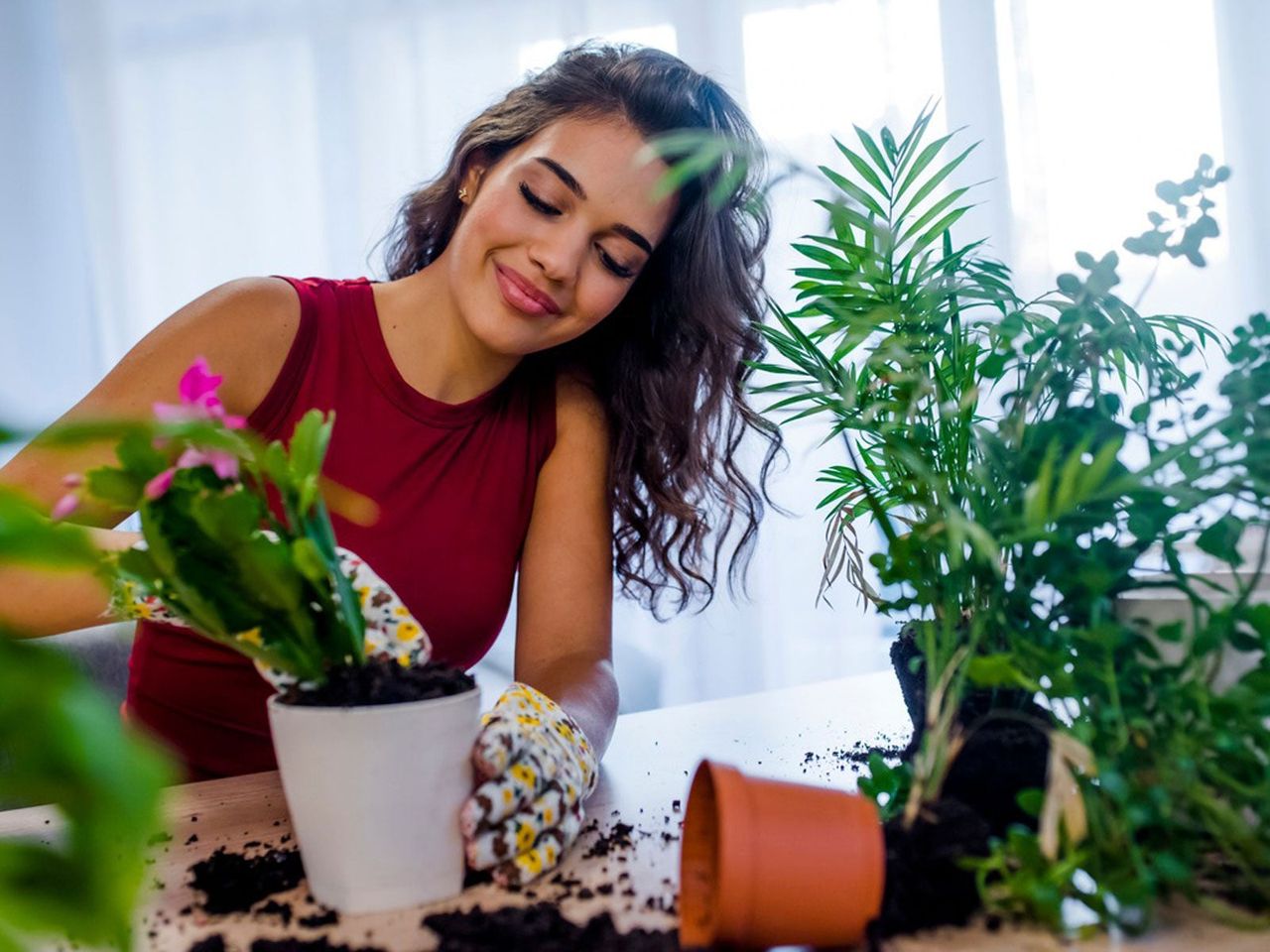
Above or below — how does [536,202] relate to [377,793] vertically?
above

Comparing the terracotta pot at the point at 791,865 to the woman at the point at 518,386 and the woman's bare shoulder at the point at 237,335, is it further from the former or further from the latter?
the woman's bare shoulder at the point at 237,335

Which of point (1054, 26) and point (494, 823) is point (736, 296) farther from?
point (1054, 26)

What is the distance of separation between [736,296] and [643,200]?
299 mm

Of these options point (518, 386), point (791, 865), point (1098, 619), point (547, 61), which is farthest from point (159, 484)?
point (547, 61)

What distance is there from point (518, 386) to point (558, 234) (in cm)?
32

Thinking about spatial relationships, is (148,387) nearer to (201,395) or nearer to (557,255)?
(557,255)

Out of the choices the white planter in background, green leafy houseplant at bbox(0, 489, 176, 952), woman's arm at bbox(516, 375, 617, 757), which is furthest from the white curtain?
green leafy houseplant at bbox(0, 489, 176, 952)

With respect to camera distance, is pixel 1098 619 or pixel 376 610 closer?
pixel 1098 619

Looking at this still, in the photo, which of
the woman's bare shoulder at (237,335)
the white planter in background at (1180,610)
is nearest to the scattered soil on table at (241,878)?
the white planter in background at (1180,610)

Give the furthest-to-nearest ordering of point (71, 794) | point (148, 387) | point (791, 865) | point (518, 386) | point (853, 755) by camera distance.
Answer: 1. point (518, 386)
2. point (148, 387)
3. point (853, 755)
4. point (791, 865)
5. point (71, 794)

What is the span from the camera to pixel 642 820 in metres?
0.85

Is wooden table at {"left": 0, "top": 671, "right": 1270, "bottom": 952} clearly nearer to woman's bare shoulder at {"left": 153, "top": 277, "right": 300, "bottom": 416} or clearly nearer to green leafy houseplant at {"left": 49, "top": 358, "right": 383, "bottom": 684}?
green leafy houseplant at {"left": 49, "top": 358, "right": 383, "bottom": 684}

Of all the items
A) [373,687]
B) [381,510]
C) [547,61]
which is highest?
[547,61]

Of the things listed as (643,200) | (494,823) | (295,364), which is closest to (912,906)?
(494,823)
